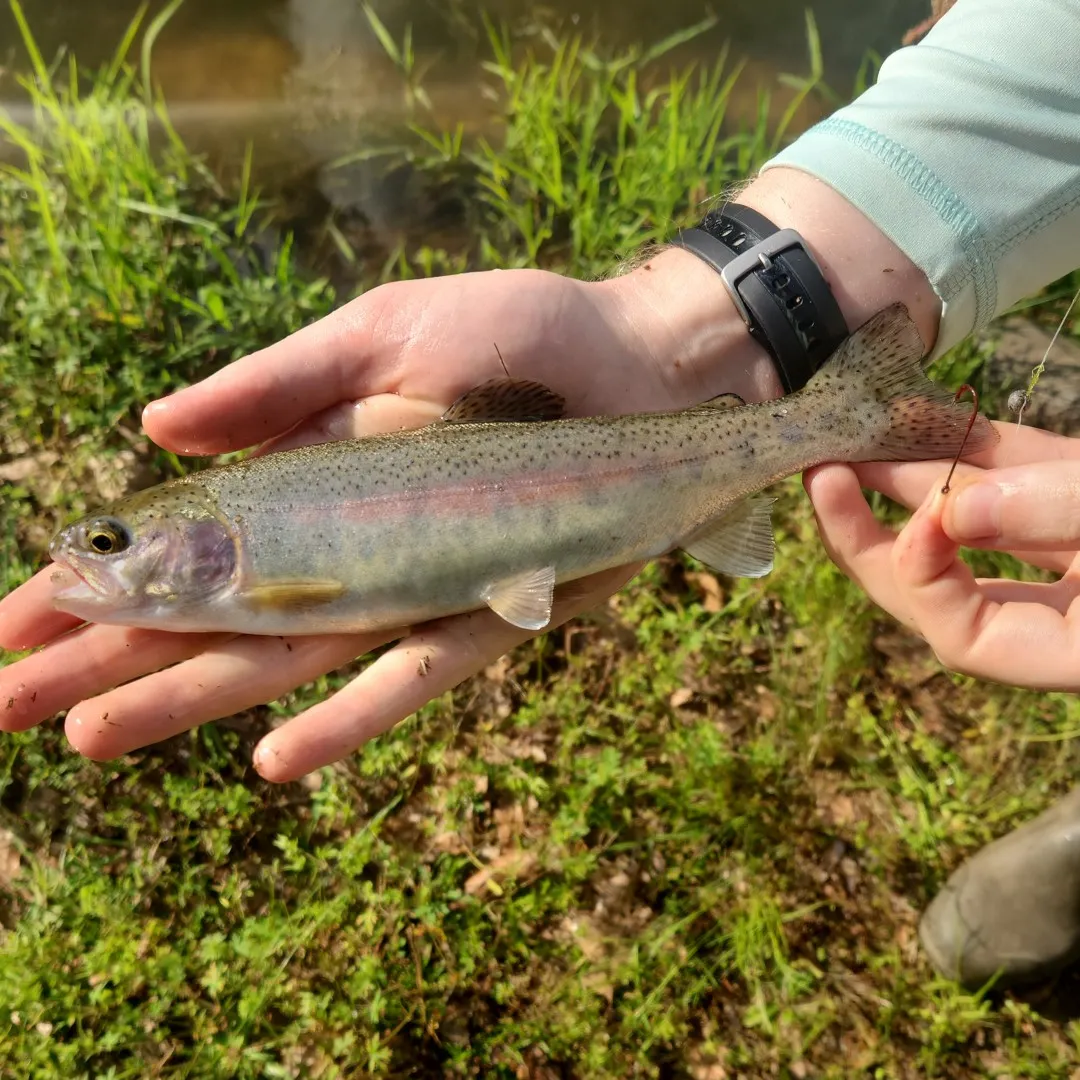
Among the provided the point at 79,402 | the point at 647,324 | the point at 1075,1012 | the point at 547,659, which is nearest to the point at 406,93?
the point at 79,402

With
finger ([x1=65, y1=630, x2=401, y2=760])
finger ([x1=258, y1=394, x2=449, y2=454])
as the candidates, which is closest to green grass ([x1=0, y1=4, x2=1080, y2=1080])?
finger ([x1=65, y1=630, x2=401, y2=760])

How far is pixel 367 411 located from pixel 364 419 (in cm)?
4

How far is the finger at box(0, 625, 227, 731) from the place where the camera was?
3080mm

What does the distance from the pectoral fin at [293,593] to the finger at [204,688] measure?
0.68ft

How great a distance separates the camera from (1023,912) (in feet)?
12.4

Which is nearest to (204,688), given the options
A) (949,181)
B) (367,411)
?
(367,411)

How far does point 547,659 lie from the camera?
4605 mm

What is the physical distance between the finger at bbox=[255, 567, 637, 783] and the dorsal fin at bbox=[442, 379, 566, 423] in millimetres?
789

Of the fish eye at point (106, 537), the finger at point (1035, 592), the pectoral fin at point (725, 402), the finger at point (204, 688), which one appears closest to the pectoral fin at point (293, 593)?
the finger at point (204, 688)

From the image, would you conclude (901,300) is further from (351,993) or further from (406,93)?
(406,93)

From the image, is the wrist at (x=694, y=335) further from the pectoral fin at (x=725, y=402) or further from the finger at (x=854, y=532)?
the finger at (x=854, y=532)

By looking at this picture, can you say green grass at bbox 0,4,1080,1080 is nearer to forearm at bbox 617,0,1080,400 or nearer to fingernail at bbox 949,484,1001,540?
forearm at bbox 617,0,1080,400

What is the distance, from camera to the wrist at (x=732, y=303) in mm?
3600

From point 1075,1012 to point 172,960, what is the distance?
4076 millimetres
